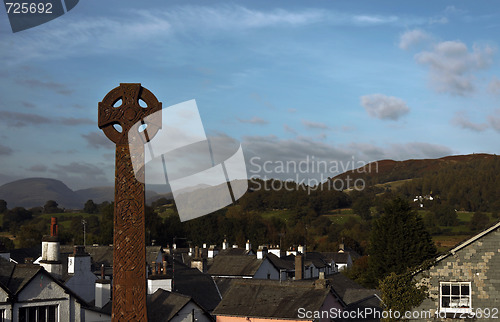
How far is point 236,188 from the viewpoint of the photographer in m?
186

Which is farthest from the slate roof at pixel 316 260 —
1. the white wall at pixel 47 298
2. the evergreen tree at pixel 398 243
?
the white wall at pixel 47 298

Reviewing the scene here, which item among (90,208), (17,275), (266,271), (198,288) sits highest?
(90,208)

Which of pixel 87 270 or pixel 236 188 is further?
pixel 236 188

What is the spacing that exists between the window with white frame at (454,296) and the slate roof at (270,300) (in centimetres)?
870

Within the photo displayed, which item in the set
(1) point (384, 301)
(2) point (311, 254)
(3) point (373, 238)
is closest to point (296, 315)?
(1) point (384, 301)

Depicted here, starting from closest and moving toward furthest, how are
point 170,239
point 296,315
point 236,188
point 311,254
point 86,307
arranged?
point 86,307, point 296,315, point 311,254, point 170,239, point 236,188

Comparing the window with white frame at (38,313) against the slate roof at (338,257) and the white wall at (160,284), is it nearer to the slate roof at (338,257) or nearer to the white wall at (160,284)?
the white wall at (160,284)

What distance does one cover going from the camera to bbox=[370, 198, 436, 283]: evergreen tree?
61.5m

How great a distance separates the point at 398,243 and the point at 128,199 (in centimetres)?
4785

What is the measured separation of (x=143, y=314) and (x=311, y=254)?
87910mm

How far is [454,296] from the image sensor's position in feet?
87.8

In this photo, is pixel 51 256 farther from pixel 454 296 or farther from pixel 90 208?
pixel 90 208

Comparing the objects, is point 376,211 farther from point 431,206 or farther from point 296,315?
point 296,315

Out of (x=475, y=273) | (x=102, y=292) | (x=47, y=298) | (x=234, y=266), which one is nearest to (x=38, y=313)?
(x=47, y=298)
